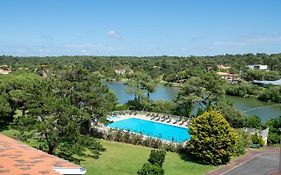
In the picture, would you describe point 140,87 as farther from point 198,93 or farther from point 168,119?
point 168,119

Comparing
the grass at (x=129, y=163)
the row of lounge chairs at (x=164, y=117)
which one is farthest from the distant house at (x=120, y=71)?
the grass at (x=129, y=163)

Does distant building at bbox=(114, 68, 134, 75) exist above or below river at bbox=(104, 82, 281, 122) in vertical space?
above

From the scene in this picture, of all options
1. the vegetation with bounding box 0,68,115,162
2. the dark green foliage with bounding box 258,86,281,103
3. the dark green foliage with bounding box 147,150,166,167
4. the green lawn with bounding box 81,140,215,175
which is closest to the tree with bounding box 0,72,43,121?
the vegetation with bounding box 0,68,115,162

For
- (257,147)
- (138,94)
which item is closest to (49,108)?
(257,147)

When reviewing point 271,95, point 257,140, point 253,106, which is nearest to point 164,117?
point 257,140

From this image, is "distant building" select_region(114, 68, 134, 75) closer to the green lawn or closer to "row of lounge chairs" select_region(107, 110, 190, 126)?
"row of lounge chairs" select_region(107, 110, 190, 126)

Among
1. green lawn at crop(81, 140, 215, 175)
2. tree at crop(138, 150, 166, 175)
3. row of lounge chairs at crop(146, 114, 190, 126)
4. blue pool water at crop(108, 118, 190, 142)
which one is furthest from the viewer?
row of lounge chairs at crop(146, 114, 190, 126)
